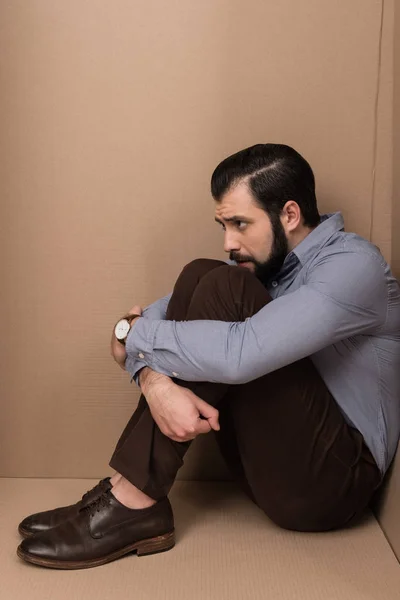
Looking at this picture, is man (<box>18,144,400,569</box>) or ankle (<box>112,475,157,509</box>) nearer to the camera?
man (<box>18,144,400,569</box>)

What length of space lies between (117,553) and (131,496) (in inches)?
4.7

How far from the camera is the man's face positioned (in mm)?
1788

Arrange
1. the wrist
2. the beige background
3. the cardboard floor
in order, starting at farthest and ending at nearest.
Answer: the beige background
the wrist
the cardboard floor

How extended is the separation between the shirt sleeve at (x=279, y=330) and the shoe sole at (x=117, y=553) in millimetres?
364

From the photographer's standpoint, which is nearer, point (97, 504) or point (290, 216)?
point (97, 504)

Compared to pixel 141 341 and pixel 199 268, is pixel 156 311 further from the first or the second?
pixel 141 341

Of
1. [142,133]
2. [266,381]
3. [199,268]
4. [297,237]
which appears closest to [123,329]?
[199,268]

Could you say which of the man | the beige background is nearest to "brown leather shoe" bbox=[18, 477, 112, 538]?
the man

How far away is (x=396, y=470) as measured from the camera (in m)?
1.72

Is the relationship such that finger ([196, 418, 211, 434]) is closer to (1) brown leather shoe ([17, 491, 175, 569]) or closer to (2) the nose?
(1) brown leather shoe ([17, 491, 175, 569])

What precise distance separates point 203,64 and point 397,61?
1.64 ft

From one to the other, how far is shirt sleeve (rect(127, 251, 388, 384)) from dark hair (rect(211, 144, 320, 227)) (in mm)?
242

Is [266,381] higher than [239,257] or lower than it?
lower

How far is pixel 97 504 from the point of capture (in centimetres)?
165
